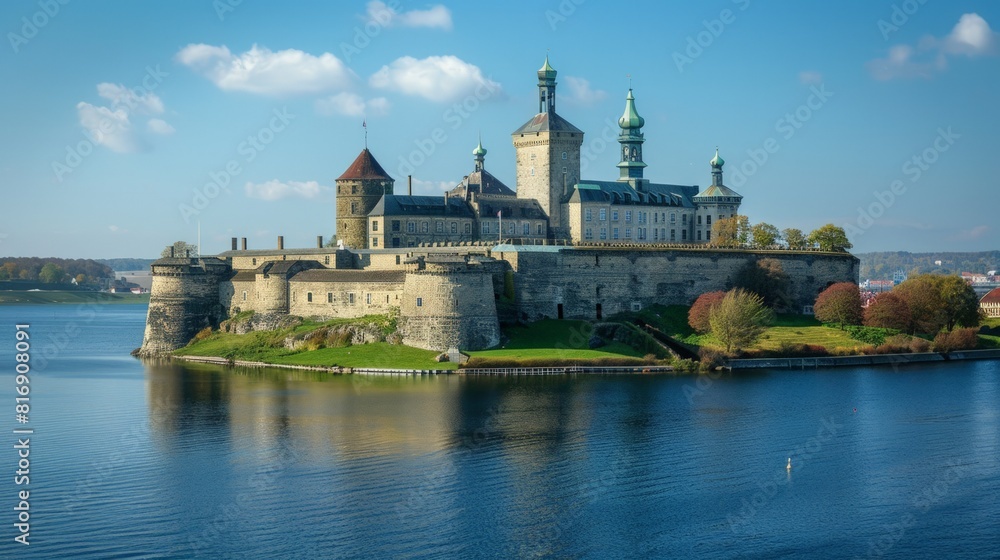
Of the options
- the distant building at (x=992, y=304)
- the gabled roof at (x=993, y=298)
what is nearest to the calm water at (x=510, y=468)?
the distant building at (x=992, y=304)

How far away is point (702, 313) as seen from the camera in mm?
75625

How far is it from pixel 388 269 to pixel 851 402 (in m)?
34.5

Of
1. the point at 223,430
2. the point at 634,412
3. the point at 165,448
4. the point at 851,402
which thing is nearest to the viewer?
the point at 165,448

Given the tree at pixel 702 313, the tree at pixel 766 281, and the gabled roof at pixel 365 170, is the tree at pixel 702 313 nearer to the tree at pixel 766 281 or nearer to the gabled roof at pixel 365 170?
the tree at pixel 766 281

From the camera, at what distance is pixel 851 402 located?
5634cm

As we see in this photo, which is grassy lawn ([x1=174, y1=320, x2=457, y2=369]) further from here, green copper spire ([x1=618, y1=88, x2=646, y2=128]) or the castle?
green copper spire ([x1=618, y1=88, x2=646, y2=128])

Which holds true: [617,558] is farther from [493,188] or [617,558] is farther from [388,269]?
[493,188]

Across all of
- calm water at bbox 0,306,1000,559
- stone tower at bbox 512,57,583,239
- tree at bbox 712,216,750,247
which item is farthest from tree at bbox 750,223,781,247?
calm water at bbox 0,306,1000,559

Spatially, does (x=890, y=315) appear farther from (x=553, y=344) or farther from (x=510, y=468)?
(x=510, y=468)

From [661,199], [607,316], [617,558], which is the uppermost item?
[661,199]

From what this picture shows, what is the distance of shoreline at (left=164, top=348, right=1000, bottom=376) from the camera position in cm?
6538

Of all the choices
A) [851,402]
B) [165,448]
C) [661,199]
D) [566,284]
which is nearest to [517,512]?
[165,448]

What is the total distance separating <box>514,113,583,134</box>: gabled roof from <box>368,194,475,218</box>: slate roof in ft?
24.8

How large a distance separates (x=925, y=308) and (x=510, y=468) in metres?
49.0
